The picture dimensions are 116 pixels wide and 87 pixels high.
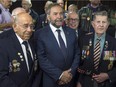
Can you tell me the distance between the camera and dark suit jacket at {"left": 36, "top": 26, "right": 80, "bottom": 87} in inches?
145

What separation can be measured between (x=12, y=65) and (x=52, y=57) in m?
0.60

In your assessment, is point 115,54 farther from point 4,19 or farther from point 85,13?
point 85,13

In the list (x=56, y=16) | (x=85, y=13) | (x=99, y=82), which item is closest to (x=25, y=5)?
(x=85, y=13)

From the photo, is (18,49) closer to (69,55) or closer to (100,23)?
(69,55)

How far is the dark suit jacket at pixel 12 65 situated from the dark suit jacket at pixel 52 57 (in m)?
0.32

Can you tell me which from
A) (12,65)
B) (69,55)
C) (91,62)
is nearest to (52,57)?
(69,55)

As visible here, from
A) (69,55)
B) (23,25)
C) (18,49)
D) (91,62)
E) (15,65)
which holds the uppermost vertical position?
Answer: (23,25)

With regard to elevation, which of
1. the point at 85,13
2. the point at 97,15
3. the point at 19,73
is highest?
the point at 97,15

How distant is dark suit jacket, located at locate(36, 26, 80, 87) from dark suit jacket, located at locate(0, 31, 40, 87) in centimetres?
32

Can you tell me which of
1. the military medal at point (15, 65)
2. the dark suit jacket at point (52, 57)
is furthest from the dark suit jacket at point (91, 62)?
the military medal at point (15, 65)

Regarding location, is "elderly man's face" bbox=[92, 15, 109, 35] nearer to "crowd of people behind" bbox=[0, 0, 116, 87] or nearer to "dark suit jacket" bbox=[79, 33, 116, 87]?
"crowd of people behind" bbox=[0, 0, 116, 87]

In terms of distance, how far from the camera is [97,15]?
3770 millimetres

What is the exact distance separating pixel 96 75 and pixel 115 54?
0.36 metres

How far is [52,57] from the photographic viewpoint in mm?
3723
